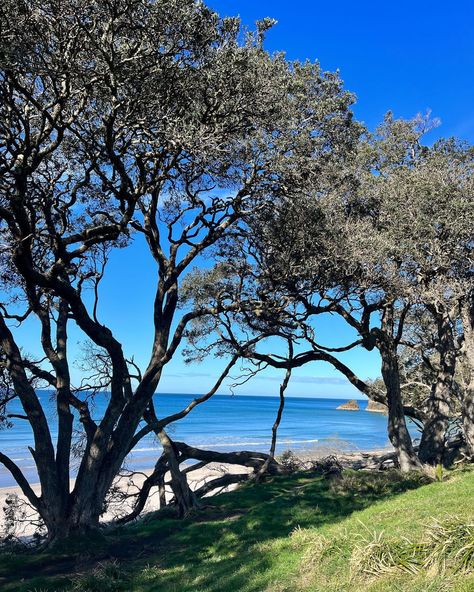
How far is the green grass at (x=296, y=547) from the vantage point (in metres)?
5.86

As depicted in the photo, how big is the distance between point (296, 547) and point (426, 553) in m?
2.69

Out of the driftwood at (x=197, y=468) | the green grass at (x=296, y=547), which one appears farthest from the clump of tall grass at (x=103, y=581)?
the driftwood at (x=197, y=468)

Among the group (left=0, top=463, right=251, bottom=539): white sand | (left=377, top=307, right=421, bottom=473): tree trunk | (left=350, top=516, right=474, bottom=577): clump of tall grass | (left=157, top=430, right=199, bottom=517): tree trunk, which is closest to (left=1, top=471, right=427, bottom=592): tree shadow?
(left=157, top=430, right=199, bottom=517): tree trunk

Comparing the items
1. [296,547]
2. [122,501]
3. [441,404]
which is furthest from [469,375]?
[122,501]

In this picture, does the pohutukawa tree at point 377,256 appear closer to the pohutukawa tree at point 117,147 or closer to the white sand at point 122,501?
the pohutukawa tree at point 117,147

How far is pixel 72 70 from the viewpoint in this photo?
324 inches

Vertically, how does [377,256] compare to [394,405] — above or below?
above

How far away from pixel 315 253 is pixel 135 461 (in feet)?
88.1

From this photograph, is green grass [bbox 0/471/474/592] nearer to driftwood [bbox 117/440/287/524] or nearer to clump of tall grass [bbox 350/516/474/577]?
clump of tall grass [bbox 350/516/474/577]

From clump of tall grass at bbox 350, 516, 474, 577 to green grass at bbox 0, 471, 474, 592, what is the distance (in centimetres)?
1

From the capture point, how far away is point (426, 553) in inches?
232

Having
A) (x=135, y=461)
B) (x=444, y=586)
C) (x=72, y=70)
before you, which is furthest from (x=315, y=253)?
(x=135, y=461)

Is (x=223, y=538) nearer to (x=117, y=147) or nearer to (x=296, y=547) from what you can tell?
(x=296, y=547)

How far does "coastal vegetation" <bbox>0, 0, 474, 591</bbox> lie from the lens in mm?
7930
